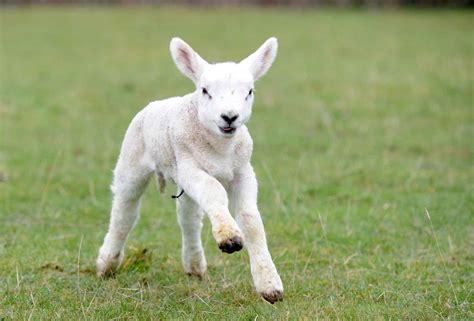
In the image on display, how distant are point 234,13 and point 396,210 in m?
24.0

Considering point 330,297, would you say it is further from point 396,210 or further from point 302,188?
point 302,188

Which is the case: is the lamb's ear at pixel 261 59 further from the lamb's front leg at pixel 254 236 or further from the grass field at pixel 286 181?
the grass field at pixel 286 181

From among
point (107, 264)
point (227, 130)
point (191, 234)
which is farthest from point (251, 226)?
point (107, 264)

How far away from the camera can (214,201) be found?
532cm

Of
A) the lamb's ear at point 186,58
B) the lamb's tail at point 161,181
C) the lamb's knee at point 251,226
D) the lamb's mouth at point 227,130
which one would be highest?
the lamb's ear at point 186,58

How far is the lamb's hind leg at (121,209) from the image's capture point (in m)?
6.48

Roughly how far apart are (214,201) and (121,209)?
4.92ft

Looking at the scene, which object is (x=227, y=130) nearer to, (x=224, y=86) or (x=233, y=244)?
(x=224, y=86)

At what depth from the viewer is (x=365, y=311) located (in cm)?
571

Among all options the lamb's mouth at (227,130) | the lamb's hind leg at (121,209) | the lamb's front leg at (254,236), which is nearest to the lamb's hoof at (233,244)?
the lamb's front leg at (254,236)

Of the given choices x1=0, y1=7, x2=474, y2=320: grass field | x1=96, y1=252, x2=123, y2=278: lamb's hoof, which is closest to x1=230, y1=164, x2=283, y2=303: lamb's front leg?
x1=0, y1=7, x2=474, y2=320: grass field

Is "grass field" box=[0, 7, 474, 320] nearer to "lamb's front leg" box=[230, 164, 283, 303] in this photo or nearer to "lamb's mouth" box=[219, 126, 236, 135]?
"lamb's front leg" box=[230, 164, 283, 303]

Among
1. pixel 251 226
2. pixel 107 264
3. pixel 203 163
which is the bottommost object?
pixel 107 264

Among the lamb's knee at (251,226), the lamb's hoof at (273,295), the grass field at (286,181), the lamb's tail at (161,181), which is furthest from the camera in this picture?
the lamb's tail at (161,181)
